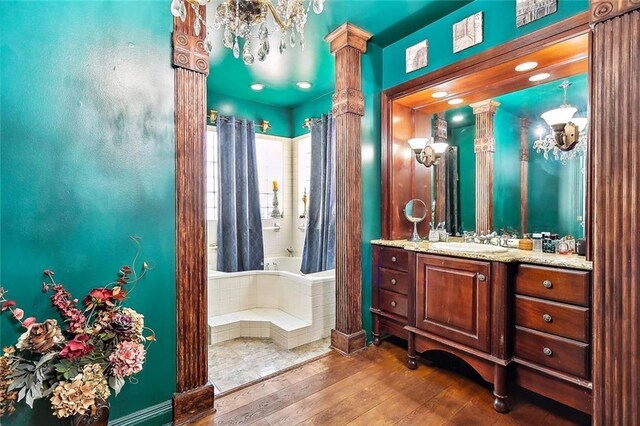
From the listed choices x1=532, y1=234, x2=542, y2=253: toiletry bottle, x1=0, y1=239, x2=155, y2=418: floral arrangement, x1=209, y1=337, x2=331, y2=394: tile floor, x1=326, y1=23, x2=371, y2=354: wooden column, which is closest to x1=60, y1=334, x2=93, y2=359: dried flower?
x1=0, y1=239, x2=155, y2=418: floral arrangement

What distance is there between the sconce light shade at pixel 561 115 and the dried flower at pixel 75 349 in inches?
109

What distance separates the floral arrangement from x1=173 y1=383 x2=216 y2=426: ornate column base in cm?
48

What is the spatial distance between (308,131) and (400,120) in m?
1.84

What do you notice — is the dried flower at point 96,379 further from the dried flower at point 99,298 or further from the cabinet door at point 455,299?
the cabinet door at point 455,299

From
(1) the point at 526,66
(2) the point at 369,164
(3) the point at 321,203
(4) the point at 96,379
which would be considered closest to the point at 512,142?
(1) the point at 526,66

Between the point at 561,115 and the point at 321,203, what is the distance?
245 centimetres

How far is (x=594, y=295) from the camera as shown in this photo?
4.74ft

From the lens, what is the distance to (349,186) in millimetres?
2586

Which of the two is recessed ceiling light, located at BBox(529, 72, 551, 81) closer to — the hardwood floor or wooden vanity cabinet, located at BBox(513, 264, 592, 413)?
wooden vanity cabinet, located at BBox(513, 264, 592, 413)

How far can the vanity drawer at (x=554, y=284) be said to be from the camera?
1616 millimetres

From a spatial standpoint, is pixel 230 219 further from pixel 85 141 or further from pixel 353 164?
pixel 85 141

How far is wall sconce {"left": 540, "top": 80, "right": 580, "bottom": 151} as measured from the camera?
6.63 feet

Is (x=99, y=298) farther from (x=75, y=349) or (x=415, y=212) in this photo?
(x=415, y=212)

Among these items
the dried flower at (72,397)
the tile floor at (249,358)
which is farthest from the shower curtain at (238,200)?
the dried flower at (72,397)
